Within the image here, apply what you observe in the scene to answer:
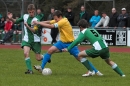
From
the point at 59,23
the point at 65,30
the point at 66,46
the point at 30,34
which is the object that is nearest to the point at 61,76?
the point at 66,46

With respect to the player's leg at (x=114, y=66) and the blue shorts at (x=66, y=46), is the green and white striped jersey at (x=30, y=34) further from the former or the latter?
the player's leg at (x=114, y=66)

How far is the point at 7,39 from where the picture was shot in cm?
2930

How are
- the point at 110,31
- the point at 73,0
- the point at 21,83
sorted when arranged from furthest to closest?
the point at 73,0
the point at 110,31
the point at 21,83

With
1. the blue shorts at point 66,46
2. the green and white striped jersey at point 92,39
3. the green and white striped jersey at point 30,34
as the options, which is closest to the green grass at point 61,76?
the blue shorts at point 66,46

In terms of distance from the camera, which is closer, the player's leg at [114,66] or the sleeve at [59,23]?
the player's leg at [114,66]

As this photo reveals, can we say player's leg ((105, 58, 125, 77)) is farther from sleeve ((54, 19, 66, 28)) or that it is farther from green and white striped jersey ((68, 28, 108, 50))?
sleeve ((54, 19, 66, 28))

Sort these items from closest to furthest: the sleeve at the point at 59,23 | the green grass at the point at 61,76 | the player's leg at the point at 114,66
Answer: the green grass at the point at 61,76, the player's leg at the point at 114,66, the sleeve at the point at 59,23

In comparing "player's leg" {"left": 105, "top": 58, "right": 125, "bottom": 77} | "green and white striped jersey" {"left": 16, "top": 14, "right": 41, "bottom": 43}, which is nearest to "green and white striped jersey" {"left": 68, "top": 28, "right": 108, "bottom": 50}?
"player's leg" {"left": 105, "top": 58, "right": 125, "bottom": 77}

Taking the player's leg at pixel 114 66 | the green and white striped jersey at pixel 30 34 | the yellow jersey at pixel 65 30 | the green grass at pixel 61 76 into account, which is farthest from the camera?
the green and white striped jersey at pixel 30 34

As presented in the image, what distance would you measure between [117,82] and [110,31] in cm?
1537

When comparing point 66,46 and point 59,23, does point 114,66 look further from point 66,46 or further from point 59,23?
point 59,23

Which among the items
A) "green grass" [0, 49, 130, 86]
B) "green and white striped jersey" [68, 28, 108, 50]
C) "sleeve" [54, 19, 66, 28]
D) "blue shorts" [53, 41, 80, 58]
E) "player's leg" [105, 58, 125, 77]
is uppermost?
"sleeve" [54, 19, 66, 28]

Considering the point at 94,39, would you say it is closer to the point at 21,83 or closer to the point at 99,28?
the point at 21,83

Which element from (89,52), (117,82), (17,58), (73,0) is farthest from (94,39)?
(73,0)
